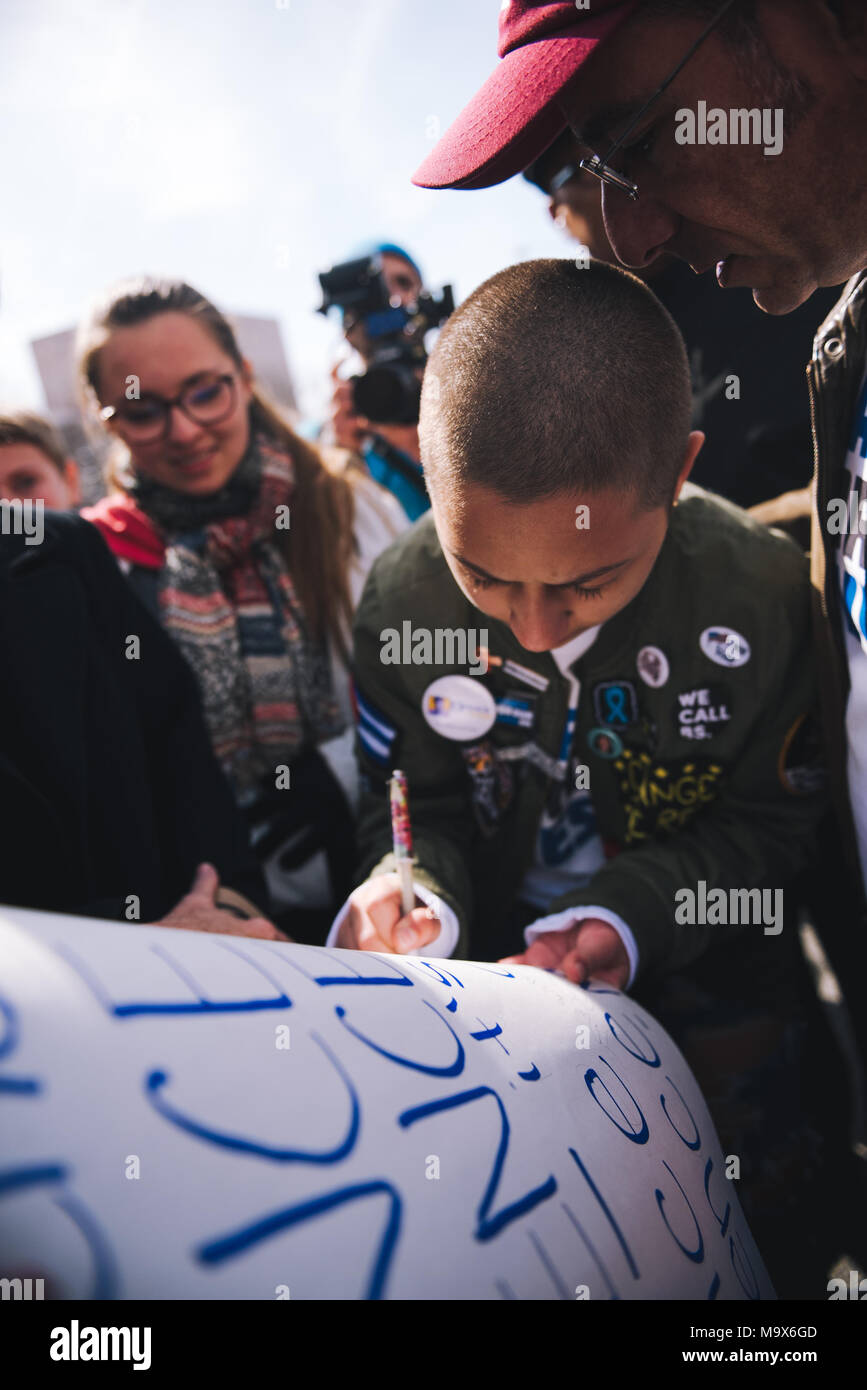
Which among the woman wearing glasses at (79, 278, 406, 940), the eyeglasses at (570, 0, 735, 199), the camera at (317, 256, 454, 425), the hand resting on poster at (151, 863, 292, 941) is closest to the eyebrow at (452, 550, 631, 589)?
the eyeglasses at (570, 0, 735, 199)

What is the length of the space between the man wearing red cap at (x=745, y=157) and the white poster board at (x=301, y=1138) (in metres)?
0.72

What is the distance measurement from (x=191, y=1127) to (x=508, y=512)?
2.69ft

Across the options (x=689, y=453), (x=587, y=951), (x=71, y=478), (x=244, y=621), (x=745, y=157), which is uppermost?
(x=745, y=157)

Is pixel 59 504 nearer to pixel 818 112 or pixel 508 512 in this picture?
pixel 508 512

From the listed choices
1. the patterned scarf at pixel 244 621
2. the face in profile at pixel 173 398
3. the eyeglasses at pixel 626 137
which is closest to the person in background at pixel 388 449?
the patterned scarf at pixel 244 621

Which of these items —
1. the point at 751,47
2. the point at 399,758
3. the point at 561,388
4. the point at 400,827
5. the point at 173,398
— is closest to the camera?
the point at 751,47

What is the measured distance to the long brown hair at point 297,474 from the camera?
2146 mm

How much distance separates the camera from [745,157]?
3.42 feet

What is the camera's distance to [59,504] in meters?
2.56

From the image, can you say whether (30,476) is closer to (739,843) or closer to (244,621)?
(244,621)

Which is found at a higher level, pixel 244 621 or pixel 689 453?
pixel 689 453

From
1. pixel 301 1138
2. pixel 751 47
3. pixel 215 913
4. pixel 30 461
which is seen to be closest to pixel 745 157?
pixel 751 47

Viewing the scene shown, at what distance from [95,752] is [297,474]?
4.01 feet
